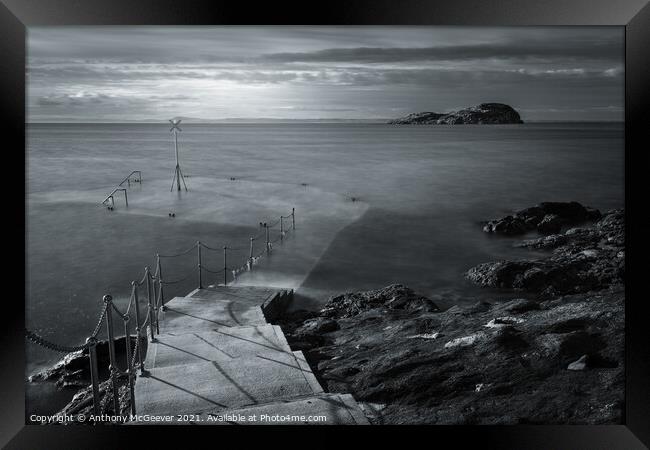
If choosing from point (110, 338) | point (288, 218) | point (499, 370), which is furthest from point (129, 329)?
point (288, 218)

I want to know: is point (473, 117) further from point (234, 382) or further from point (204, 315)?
point (234, 382)

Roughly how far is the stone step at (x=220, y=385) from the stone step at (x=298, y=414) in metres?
0.06

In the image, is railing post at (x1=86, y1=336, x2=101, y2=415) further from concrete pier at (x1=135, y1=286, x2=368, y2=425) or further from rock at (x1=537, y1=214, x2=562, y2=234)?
rock at (x1=537, y1=214, x2=562, y2=234)

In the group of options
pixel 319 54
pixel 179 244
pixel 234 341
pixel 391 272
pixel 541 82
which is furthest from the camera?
pixel 179 244

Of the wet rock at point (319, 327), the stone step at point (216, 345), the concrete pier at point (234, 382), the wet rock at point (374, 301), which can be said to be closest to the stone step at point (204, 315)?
the concrete pier at point (234, 382)

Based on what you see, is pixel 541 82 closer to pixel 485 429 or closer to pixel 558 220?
pixel 558 220

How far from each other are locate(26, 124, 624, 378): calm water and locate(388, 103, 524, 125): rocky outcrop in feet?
0.54

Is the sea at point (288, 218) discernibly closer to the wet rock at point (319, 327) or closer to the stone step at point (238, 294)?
the stone step at point (238, 294)

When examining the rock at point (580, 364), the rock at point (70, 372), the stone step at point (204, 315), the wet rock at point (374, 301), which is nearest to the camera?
the rock at point (580, 364)

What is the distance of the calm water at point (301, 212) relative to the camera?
268 inches

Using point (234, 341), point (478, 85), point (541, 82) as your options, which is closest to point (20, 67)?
point (234, 341)

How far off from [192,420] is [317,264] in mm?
4480

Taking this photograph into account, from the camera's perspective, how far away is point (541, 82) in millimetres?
5965

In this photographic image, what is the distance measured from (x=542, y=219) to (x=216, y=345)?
6.29m
